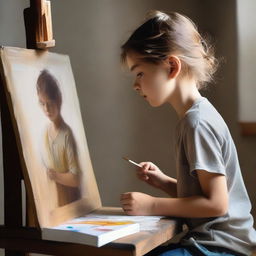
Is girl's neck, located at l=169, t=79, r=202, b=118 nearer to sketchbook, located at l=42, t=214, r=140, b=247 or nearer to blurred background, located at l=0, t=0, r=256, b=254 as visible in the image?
sketchbook, located at l=42, t=214, r=140, b=247

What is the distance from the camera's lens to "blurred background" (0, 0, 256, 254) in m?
2.02

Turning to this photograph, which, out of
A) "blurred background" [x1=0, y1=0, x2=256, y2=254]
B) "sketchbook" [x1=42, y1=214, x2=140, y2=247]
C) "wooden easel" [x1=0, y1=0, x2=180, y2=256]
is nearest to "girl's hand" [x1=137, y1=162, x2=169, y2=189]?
"wooden easel" [x1=0, y1=0, x2=180, y2=256]

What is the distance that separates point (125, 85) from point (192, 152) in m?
0.88

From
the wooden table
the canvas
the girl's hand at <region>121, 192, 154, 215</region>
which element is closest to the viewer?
the wooden table

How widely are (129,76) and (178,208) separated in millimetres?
932

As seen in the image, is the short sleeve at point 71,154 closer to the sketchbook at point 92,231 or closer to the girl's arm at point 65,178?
the girl's arm at point 65,178

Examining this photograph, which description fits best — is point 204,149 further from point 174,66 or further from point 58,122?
point 58,122

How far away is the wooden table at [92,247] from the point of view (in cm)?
112

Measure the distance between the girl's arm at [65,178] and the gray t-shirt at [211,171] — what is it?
0.28 metres

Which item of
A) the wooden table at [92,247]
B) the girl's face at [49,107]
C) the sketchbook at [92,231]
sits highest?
the girl's face at [49,107]

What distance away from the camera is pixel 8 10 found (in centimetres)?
175

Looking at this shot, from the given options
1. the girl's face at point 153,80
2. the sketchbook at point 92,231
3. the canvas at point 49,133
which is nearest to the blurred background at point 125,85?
the canvas at point 49,133

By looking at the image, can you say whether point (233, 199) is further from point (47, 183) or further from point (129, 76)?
point (129, 76)

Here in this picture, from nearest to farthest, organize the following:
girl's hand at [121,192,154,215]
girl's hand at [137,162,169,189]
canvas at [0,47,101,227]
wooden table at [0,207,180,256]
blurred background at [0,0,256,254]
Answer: wooden table at [0,207,180,256] → canvas at [0,47,101,227] → girl's hand at [121,192,154,215] → girl's hand at [137,162,169,189] → blurred background at [0,0,256,254]
